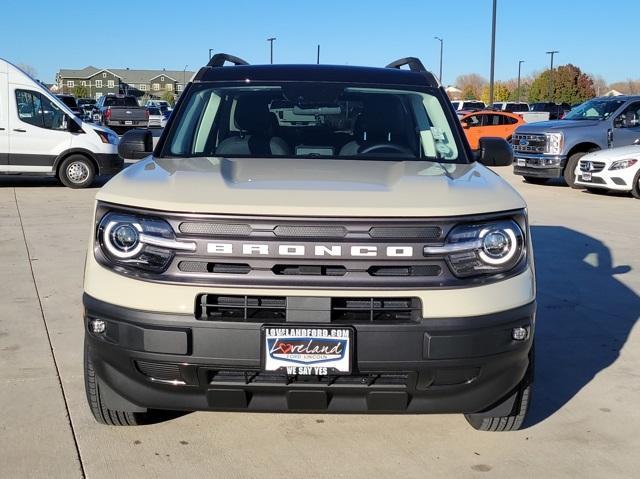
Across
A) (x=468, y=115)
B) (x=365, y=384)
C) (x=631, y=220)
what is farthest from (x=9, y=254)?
(x=468, y=115)

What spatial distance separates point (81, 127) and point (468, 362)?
12.6m

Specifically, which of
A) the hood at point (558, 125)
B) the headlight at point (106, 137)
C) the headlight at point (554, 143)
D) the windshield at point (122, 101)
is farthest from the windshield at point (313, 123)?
the windshield at point (122, 101)

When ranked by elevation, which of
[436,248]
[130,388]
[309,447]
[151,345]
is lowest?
[309,447]

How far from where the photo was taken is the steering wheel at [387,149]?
14.3ft

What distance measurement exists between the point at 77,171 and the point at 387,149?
11.1 meters

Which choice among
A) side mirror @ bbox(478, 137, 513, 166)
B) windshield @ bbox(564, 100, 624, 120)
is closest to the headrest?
side mirror @ bbox(478, 137, 513, 166)

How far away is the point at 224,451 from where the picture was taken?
351cm

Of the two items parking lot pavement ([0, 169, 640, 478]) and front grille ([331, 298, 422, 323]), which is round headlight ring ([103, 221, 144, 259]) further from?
parking lot pavement ([0, 169, 640, 478])

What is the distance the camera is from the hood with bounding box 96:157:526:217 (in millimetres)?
2977

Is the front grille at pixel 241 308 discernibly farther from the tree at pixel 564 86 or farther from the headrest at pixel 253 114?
the tree at pixel 564 86

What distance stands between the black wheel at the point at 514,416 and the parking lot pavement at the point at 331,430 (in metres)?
0.05

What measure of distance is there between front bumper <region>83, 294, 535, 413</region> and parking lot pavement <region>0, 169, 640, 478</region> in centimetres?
39

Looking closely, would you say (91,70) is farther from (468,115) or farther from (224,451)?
(224,451)

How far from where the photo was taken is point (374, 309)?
9.72 ft
